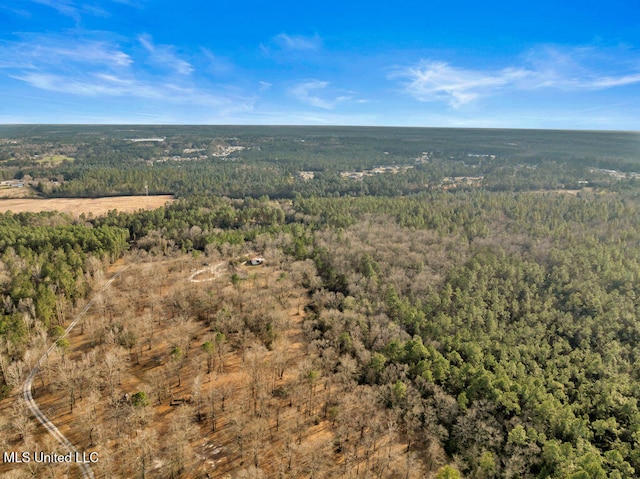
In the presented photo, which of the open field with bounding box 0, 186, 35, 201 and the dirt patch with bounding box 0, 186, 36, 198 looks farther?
the dirt patch with bounding box 0, 186, 36, 198

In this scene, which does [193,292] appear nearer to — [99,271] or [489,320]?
[99,271]

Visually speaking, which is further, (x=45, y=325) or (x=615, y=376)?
(x=45, y=325)

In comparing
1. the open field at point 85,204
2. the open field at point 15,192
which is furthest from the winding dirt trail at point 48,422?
the open field at point 15,192

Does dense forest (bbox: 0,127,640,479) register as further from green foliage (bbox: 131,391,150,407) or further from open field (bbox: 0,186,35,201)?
open field (bbox: 0,186,35,201)

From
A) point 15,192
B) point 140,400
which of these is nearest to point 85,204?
point 15,192

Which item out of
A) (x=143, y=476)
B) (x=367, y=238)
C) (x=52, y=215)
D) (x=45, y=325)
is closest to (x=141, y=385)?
(x=143, y=476)

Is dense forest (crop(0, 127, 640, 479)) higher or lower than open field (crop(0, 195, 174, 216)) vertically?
lower

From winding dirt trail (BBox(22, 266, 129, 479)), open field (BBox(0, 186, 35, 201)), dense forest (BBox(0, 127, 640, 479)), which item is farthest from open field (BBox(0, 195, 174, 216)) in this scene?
winding dirt trail (BBox(22, 266, 129, 479))

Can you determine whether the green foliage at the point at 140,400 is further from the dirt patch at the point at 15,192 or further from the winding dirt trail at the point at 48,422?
the dirt patch at the point at 15,192
